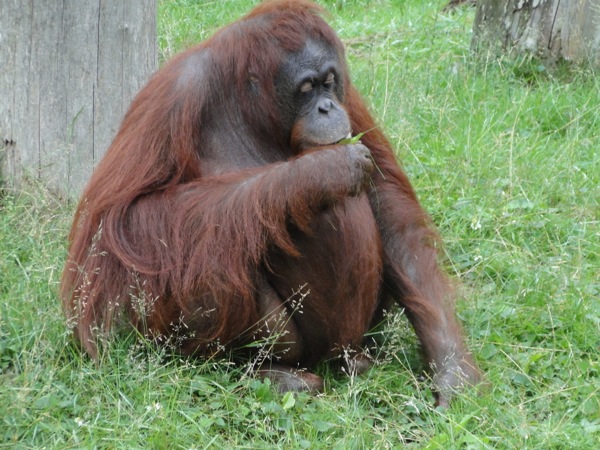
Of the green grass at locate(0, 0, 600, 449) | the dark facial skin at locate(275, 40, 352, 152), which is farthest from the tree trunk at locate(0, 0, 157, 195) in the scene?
the dark facial skin at locate(275, 40, 352, 152)

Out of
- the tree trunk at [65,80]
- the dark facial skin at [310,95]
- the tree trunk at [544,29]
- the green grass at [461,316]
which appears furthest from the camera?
the tree trunk at [544,29]

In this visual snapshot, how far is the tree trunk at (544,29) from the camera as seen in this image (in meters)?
5.70

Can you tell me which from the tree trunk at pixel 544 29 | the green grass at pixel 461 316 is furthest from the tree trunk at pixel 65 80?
the tree trunk at pixel 544 29

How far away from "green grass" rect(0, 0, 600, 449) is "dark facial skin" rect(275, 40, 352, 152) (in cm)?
67

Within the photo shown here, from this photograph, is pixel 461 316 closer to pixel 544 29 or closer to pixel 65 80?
pixel 65 80

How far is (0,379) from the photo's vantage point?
123 inches

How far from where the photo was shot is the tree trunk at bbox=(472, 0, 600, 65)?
570cm

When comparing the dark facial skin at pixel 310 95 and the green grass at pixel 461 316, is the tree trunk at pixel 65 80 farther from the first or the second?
the dark facial skin at pixel 310 95

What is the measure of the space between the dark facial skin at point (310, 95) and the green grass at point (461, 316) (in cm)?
67

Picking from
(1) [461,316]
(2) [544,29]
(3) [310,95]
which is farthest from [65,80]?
(2) [544,29]

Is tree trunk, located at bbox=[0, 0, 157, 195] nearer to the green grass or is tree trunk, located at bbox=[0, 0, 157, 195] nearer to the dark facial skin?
the green grass

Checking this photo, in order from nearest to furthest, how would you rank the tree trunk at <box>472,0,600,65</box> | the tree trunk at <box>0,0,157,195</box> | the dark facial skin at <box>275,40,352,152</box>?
the dark facial skin at <box>275,40,352,152</box>, the tree trunk at <box>0,0,157,195</box>, the tree trunk at <box>472,0,600,65</box>

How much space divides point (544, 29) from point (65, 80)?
9.50ft

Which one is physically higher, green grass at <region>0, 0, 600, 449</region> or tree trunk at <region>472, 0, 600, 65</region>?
tree trunk at <region>472, 0, 600, 65</region>
